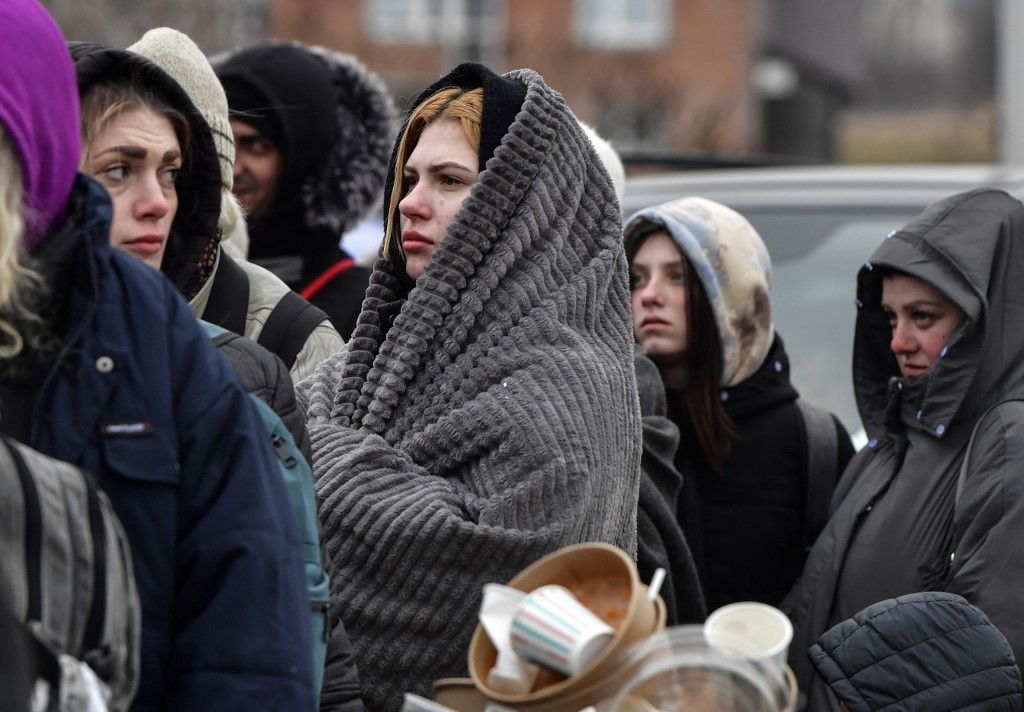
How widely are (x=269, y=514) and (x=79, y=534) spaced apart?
30cm

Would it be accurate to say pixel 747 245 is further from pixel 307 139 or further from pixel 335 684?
pixel 335 684

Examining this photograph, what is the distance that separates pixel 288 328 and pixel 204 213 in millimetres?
507

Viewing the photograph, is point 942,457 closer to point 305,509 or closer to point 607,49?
point 305,509

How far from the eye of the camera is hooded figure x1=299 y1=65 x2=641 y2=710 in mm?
2840

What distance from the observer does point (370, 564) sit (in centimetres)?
288

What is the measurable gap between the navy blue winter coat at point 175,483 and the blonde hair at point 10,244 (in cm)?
6

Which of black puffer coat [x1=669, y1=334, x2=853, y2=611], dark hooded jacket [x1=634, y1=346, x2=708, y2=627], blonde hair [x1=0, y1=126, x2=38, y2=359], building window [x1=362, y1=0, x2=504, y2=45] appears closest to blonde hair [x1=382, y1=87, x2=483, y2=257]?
dark hooded jacket [x1=634, y1=346, x2=708, y2=627]

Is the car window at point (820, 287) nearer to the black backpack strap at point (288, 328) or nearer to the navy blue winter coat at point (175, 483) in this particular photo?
the black backpack strap at point (288, 328)

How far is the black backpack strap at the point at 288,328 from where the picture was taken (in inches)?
136

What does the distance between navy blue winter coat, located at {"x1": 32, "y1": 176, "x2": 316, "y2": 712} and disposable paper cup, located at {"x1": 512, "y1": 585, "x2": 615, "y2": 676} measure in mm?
377

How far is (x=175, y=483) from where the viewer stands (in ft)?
6.47

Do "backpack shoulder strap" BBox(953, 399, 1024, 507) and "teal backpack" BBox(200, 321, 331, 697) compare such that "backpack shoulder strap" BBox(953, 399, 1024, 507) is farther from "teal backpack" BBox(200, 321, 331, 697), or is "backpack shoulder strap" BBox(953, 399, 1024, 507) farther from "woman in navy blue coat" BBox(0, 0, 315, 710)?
"woman in navy blue coat" BBox(0, 0, 315, 710)

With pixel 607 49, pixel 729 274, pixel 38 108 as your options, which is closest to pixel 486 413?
pixel 38 108

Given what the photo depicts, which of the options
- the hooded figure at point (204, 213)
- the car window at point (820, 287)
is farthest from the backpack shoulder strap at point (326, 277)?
the car window at point (820, 287)
